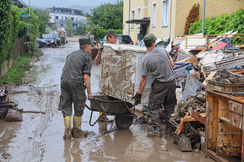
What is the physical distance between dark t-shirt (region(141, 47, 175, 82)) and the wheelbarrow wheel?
4.05 feet

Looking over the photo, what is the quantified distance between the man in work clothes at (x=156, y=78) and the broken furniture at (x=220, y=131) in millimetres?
1116

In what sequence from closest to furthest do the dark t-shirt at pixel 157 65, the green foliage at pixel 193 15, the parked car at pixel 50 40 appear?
the dark t-shirt at pixel 157 65, the green foliage at pixel 193 15, the parked car at pixel 50 40

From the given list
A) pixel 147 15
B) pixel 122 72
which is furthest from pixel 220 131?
pixel 147 15

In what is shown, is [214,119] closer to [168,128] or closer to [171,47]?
[168,128]

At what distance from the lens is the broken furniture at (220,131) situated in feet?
13.0

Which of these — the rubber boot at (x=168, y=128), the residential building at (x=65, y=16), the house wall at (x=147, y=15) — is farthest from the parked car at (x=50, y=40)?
the residential building at (x=65, y=16)

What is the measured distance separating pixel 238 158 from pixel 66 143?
287 cm

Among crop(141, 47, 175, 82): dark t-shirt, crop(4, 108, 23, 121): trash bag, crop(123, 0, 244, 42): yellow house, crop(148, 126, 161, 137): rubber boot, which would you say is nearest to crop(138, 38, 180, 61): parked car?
crop(123, 0, 244, 42): yellow house

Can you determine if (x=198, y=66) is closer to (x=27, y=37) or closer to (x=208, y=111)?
(x=208, y=111)

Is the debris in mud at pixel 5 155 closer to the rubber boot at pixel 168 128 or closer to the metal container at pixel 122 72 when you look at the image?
the metal container at pixel 122 72

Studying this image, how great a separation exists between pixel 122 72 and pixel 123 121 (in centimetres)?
113

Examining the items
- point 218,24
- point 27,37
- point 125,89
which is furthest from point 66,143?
point 27,37

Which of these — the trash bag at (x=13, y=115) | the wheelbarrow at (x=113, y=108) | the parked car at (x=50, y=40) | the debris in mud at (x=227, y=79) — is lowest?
the trash bag at (x=13, y=115)

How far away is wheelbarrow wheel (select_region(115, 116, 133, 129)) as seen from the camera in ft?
19.1
